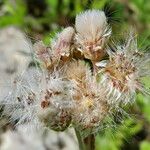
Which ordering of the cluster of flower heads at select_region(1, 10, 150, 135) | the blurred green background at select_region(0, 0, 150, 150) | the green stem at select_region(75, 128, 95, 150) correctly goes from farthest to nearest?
the blurred green background at select_region(0, 0, 150, 150), the green stem at select_region(75, 128, 95, 150), the cluster of flower heads at select_region(1, 10, 150, 135)

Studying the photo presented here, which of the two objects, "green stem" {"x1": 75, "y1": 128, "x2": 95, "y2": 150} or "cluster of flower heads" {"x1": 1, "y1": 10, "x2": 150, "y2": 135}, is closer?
"cluster of flower heads" {"x1": 1, "y1": 10, "x2": 150, "y2": 135}

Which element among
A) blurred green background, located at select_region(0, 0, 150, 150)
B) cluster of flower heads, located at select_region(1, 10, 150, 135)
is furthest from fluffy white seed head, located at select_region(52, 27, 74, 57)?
blurred green background, located at select_region(0, 0, 150, 150)

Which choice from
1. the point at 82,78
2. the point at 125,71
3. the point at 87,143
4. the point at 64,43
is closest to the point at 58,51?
the point at 64,43

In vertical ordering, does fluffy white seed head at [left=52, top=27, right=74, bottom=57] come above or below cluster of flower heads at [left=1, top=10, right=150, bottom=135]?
above

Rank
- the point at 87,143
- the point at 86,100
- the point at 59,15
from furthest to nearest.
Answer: the point at 59,15 → the point at 87,143 → the point at 86,100

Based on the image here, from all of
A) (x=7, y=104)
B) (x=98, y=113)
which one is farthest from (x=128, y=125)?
(x=7, y=104)

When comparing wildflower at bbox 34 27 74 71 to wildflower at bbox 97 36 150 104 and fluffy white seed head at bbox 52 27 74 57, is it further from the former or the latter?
wildflower at bbox 97 36 150 104

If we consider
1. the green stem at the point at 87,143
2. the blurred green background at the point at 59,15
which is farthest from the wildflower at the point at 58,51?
the blurred green background at the point at 59,15

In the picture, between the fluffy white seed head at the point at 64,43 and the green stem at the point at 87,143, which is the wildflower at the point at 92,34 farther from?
the green stem at the point at 87,143

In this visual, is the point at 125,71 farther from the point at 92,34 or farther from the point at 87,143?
the point at 87,143
